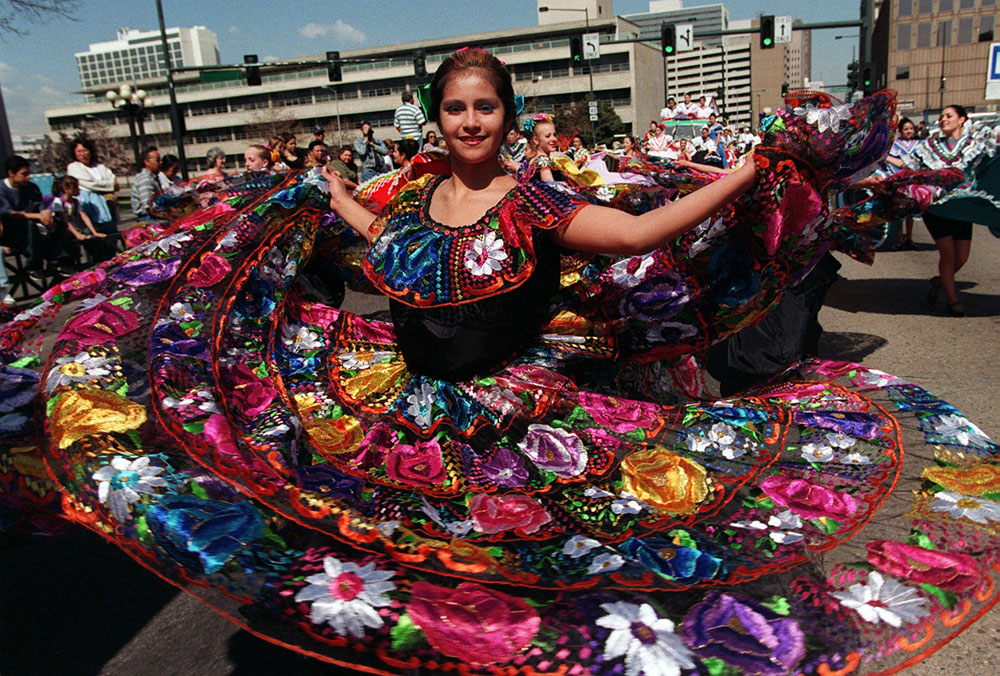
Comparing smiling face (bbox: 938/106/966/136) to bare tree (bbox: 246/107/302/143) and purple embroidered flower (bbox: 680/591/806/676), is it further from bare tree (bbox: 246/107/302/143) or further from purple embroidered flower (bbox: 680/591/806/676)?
bare tree (bbox: 246/107/302/143)

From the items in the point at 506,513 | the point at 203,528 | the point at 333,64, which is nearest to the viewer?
the point at 203,528

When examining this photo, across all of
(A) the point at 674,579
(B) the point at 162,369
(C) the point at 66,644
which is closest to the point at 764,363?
(A) the point at 674,579

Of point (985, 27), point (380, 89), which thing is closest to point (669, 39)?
point (380, 89)

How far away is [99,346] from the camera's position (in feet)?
7.18

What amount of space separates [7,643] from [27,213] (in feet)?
24.9

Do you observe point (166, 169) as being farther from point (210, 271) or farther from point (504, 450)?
point (504, 450)

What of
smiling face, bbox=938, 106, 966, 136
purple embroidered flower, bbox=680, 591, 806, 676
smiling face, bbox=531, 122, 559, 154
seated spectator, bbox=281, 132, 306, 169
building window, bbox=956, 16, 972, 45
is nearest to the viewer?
purple embroidered flower, bbox=680, 591, 806, 676

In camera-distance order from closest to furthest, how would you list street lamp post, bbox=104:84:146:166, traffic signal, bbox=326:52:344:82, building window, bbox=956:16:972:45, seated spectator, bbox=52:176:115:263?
1. seated spectator, bbox=52:176:115:263
2. street lamp post, bbox=104:84:146:166
3. traffic signal, bbox=326:52:344:82
4. building window, bbox=956:16:972:45

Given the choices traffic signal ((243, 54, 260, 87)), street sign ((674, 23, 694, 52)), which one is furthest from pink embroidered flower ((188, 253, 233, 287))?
traffic signal ((243, 54, 260, 87))

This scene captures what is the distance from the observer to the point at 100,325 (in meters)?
2.26

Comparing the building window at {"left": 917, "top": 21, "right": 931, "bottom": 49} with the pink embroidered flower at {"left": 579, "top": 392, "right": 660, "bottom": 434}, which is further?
the building window at {"left": 917, "top": 21, "right": 931, "bottom": 49}

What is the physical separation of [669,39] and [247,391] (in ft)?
71.1

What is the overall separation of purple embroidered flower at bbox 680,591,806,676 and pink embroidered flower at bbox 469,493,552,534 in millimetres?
422

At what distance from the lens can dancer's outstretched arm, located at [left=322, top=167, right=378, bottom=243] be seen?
8.78ft
